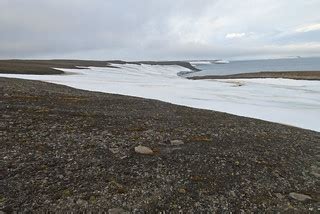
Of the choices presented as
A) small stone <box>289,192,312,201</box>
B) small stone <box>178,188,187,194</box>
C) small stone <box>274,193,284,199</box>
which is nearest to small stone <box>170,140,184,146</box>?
small stone <box>178,188,187,194</box>

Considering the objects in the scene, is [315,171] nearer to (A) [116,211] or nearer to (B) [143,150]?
(B) [143,150]

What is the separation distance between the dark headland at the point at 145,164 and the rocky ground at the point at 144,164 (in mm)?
29

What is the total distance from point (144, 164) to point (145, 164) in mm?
33

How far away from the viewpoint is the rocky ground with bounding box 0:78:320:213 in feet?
24.5

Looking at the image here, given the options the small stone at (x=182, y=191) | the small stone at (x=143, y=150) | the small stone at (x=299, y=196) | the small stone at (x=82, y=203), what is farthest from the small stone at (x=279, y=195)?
the small stone at (x=82, y=203)

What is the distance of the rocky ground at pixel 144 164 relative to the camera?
294 inches

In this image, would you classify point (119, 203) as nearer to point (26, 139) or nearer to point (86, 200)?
point (86, 200)

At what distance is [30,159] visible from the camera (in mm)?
9188

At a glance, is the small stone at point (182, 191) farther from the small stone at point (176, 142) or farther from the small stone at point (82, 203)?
the small stone at point (176, 142)

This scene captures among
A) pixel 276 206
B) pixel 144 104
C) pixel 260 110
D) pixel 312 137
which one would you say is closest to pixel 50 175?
pixel 276 206

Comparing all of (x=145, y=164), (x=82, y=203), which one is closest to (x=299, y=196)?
(x=145, y=164)

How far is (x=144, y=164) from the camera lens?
9.48m

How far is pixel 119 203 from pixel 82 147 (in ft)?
12.4

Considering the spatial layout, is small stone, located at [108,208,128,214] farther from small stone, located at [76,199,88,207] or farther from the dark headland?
small stone, located at [76,199,88,207]
